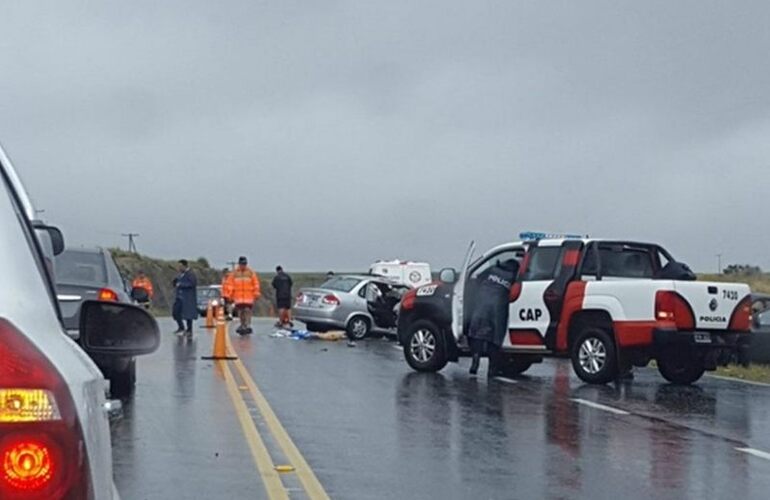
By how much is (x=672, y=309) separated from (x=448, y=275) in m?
3.49

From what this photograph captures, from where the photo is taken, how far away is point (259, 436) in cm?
1120

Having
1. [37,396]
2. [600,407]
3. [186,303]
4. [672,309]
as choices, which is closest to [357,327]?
[186,303]

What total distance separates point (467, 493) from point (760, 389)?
9642 millimetres

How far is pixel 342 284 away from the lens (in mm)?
29797

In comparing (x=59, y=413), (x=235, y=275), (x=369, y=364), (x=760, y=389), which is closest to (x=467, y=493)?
(x=59, y=413)

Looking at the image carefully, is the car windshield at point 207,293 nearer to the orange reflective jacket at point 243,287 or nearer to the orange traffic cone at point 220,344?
the orange reflective jacket at point 243,287

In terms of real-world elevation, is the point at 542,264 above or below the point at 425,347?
above

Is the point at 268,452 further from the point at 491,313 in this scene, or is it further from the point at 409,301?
the point at 409,301

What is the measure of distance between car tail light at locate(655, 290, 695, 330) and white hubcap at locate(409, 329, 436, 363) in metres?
3.65

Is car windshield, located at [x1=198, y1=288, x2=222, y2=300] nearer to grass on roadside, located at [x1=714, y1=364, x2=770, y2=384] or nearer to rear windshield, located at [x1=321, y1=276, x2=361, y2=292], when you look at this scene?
rear windshield, located at [x1=321, y1=276, x2=361, y2=292]

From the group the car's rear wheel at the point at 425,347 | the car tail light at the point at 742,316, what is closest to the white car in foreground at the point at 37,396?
the car tail light at the point at 742,316

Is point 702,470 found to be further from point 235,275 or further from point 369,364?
point 235,275

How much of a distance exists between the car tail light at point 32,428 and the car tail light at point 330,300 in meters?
26.2

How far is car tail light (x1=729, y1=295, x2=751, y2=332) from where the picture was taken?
54.9ft
